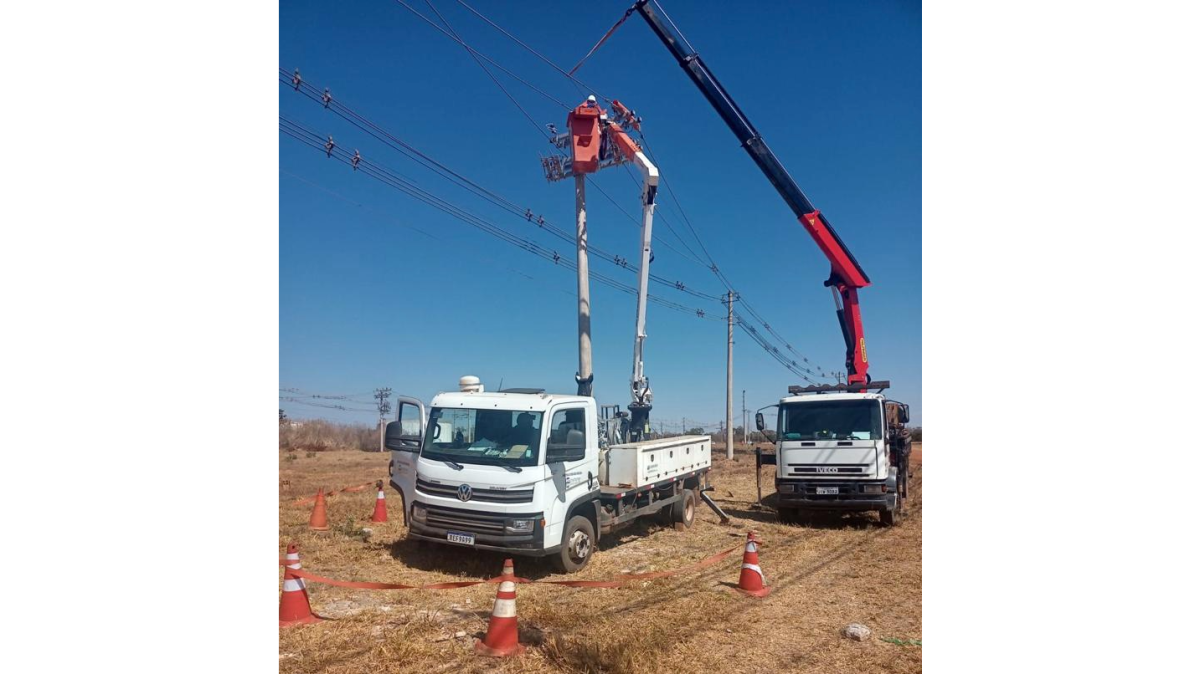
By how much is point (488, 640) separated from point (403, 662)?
67cm

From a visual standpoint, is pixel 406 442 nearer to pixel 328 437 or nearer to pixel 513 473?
pixel 513 473

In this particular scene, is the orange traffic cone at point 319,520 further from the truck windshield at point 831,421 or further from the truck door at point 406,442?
the truck windshield at point 831,421

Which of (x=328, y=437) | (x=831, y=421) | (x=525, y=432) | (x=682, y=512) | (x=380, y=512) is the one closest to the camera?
(x=525, y=432)


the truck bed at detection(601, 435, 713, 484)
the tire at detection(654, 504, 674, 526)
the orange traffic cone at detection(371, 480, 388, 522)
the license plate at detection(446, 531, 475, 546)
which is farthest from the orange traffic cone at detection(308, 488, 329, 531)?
the tire at detection(654, 504, 674, 526)

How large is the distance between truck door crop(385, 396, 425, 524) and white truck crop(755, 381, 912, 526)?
6.59m

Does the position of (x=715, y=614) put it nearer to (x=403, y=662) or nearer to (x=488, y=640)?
(x=488, y=640)

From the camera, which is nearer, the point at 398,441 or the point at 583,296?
the point at 398,441

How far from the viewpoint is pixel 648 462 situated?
995 centimetres

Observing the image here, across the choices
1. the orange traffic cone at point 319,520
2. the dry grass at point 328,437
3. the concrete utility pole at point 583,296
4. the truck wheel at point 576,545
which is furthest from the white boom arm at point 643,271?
the dry grass at point 328,437

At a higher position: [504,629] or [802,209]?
[802,209]

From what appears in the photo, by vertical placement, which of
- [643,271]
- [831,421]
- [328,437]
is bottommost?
[328,437]

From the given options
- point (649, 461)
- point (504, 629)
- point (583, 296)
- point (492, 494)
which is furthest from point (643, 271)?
point (504, 629)

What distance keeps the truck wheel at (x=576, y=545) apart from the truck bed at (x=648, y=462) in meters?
0.90

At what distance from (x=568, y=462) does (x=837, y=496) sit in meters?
5.99
